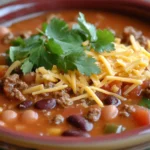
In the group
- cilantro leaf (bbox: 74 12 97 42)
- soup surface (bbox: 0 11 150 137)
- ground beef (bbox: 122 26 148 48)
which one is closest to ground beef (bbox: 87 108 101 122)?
soup surface (bbox: 0 11 150 137)

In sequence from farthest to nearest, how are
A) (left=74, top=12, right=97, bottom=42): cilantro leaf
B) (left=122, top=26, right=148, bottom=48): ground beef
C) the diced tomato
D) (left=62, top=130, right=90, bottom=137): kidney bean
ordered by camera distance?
1. (left=122, top=26, right=148, bottom=48): ground beef
2. (left=74, top=12, right=97, bottom=42): cilantro leaf
3. the diced tomato
4. (left=62, top=130, right=90, bottom=137): kidney bean

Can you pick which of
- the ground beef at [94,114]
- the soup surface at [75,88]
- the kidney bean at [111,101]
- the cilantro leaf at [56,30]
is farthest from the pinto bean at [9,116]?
the cilantro leaf at [56,30]

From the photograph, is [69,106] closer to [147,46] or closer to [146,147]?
[146,147]

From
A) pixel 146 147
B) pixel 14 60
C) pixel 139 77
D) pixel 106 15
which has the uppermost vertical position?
pixel 106 15

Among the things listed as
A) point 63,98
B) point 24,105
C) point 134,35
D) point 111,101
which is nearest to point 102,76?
point 111,101

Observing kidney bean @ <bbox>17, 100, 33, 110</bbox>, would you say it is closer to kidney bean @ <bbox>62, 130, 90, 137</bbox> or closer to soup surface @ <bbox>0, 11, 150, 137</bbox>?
soup surface @ <bbox>0, 11, 150, 137</bbox>

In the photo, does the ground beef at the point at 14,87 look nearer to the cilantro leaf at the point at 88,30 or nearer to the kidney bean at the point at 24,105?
the kidney bean at the point at 24,105

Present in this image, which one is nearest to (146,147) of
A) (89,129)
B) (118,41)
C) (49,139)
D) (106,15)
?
(89,129)
